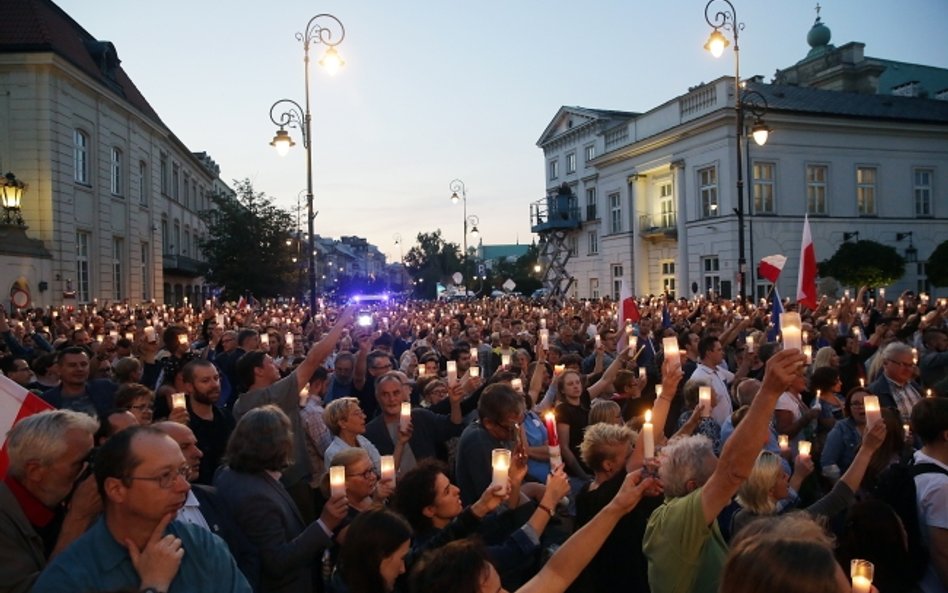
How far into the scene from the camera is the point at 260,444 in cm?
428

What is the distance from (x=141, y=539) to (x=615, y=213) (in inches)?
1721

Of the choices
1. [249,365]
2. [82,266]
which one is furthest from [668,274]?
[249,365]

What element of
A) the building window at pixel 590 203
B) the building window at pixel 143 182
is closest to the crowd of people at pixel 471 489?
the building window at pixel 143 182

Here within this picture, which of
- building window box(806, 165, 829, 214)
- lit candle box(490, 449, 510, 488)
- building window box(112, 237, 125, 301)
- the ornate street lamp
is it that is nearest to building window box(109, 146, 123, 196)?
building window box(112, 237, 125, 301)

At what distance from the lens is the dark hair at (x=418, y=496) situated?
13.0 feet

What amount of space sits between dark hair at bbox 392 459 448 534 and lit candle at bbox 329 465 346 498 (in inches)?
11.2

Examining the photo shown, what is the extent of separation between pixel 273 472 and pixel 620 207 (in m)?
A: 41.6

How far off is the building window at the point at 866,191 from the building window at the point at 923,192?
8.72 feet

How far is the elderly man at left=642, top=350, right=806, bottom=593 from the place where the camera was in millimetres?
2932

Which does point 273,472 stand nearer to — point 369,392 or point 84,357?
point 84,357

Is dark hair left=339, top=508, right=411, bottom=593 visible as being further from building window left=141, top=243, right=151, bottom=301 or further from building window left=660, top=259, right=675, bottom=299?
Result: building window left=660, top=259, right=675, bottom=299

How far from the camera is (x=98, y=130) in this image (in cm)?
3136

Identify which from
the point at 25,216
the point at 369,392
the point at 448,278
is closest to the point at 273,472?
the point at 369,392

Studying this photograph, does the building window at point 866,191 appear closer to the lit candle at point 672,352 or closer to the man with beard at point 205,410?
the lit candle at point 672,352
